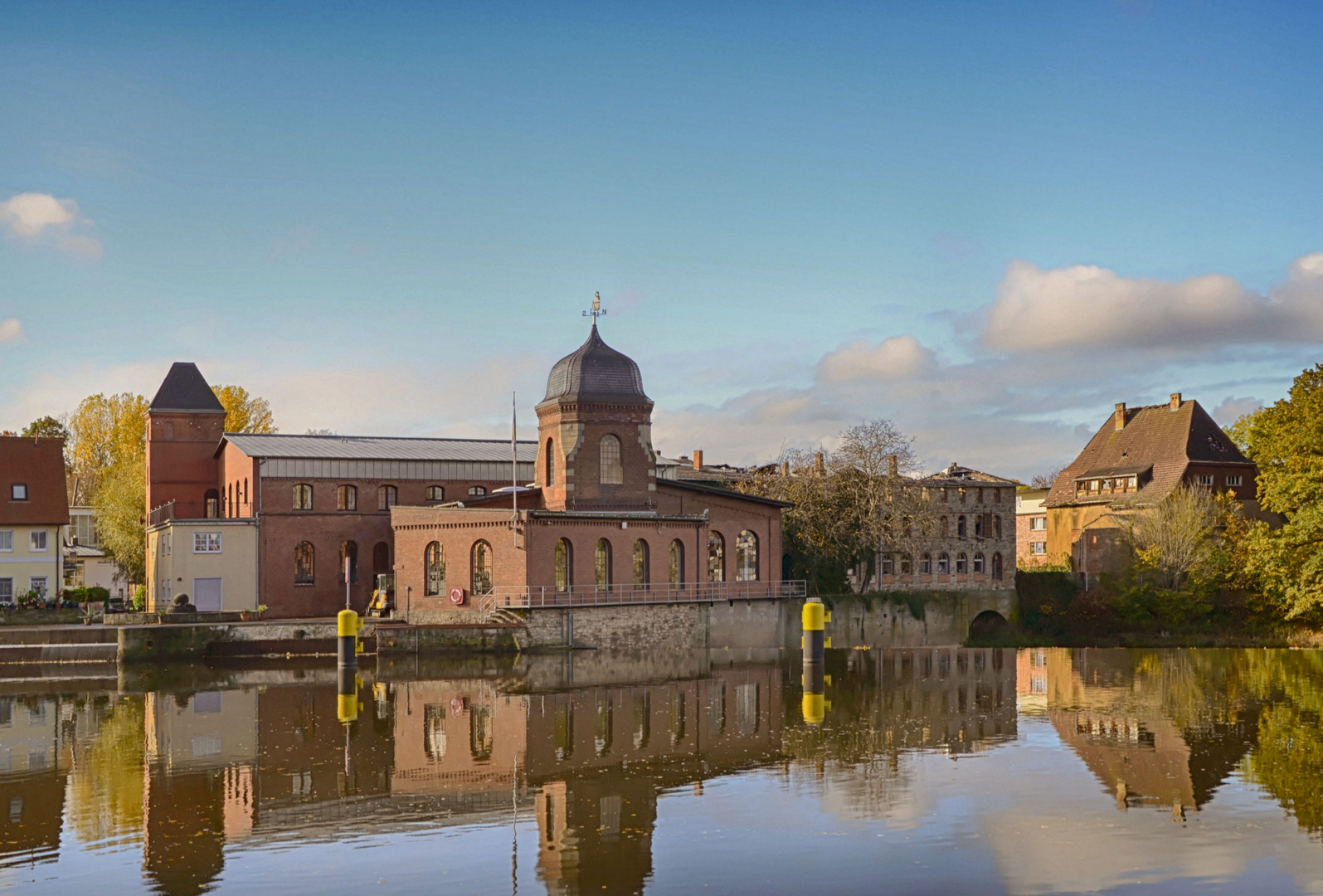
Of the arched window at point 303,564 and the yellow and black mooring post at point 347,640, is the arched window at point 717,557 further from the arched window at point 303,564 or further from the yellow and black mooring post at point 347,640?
the yellow and black mooring post at point 347,640

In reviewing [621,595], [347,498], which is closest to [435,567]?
[621,595]

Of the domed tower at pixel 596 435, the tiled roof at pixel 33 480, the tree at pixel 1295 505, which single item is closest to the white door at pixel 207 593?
the tiled roof at pixel 33 480

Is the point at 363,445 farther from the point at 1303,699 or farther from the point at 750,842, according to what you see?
the point at 750,842

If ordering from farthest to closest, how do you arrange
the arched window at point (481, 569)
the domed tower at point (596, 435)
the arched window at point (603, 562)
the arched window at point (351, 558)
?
the arched window at point (351, 558) < the domed tower at point (596, 435) < the arched window at point (603, 562) < the arched window at point (481, 569)

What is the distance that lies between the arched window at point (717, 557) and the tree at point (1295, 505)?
21.5 m

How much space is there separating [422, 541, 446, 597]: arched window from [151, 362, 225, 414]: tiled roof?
62.2 ft

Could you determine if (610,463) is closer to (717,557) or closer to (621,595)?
(621,595)

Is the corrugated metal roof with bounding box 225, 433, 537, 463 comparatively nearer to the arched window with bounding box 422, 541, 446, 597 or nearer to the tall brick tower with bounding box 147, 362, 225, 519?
the tall brick tower with bounding box 147, 362, 225, 519

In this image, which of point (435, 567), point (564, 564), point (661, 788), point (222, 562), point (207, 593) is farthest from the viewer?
point (222, 562)

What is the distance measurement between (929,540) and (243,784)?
52.7 metres

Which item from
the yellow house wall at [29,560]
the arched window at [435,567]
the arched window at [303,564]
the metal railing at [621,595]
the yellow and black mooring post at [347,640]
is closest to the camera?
the yellow and black mooring post at [347,640]

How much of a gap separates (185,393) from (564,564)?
24.6m

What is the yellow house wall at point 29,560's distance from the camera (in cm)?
5453

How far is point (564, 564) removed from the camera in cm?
4706
